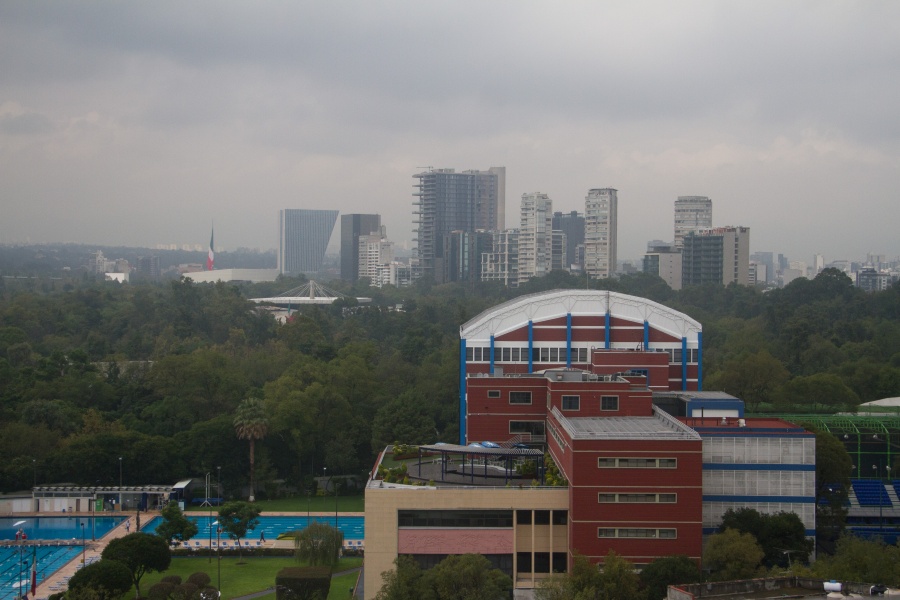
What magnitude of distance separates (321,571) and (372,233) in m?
158

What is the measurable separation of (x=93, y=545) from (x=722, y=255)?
89083 millimetres

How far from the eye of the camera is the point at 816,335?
59.0m

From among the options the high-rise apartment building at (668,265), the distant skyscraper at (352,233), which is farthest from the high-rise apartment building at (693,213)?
the distant skyscraper at (352,233)

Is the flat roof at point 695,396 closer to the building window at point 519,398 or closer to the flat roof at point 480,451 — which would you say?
the building window at point 519,398

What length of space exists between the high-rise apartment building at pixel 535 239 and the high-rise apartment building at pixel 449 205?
91.9 ft

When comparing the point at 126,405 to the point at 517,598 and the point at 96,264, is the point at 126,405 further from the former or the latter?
the point at 96,264

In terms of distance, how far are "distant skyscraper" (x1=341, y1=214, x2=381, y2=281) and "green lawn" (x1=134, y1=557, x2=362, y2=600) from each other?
14748cm

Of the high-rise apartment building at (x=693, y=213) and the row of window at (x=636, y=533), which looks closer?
the row of window at (x=636, y=533)

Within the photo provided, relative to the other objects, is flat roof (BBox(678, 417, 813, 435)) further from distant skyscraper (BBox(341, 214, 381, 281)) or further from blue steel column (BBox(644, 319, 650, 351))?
distant skyscraper (BBox(341, 214, 381, 281))

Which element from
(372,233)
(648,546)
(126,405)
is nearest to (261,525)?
(126,405)

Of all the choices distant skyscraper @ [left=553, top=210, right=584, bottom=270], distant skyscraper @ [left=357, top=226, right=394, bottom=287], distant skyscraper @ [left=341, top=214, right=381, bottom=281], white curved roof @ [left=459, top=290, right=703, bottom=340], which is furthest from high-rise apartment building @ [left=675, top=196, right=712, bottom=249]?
white curved roof @ [left=459, top=290, right=703, bottom=340]

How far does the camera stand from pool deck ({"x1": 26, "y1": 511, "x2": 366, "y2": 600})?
2869cm

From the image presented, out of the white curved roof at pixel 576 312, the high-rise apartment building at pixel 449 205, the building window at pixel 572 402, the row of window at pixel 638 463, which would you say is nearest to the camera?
the row of window at pixel 638 463

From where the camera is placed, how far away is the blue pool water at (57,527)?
35688 millimetres
